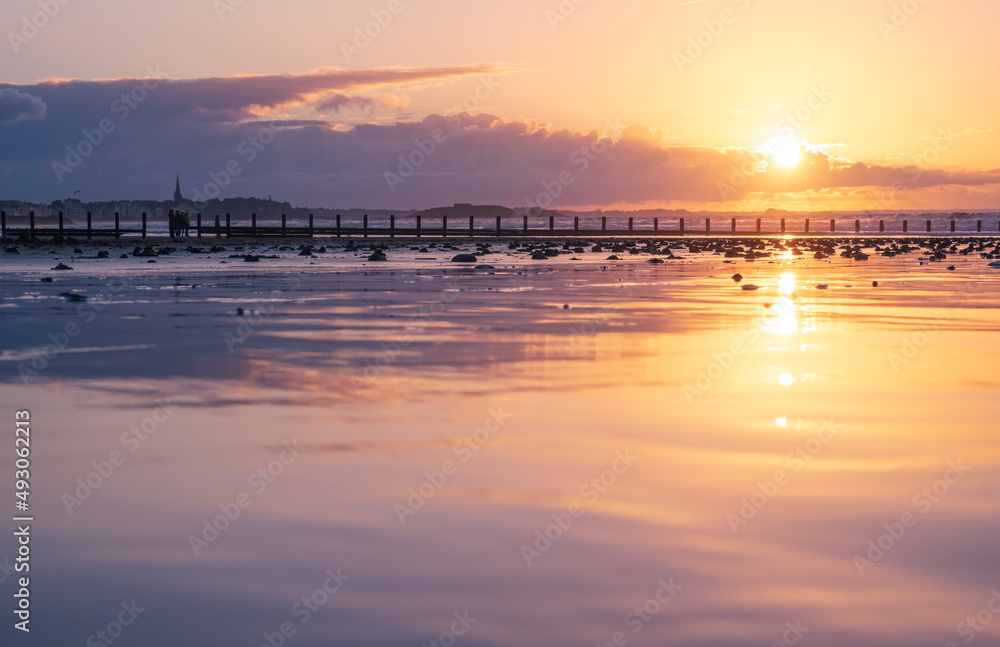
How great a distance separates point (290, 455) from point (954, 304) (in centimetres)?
1497

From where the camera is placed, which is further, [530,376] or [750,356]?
[750,356]

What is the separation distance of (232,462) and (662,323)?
30.5 ft

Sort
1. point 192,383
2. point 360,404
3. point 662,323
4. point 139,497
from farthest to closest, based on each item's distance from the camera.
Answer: point 662,323 < point 192,383 < point 360,404 < point 139,497

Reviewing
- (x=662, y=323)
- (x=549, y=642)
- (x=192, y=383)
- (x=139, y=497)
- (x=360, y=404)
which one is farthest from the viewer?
(x=662, y=323)

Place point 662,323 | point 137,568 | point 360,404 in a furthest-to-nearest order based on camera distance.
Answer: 1. point 662,323
2. point 360,404
3. point 137,568

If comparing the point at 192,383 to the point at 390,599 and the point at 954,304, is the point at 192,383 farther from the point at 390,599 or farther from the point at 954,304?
the point at 954,304

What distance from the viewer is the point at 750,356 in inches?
447

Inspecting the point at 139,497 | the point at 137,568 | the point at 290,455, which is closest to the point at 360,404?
the point at 290,455

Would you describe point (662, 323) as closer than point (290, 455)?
No

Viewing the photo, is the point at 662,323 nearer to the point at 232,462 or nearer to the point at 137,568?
the point at 232,462

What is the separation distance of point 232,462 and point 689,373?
199 inches

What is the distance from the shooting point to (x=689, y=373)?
33.2ft

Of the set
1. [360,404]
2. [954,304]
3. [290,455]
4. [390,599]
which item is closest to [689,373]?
[360,404]

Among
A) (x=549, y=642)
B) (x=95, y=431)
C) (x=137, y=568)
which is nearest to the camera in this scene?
(x=549, y=642)
